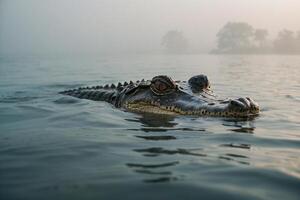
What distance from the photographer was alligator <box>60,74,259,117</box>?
714 centimetres

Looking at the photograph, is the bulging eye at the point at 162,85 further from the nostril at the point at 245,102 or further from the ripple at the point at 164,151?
the ripple at the point at 164,151

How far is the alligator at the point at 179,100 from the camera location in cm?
714

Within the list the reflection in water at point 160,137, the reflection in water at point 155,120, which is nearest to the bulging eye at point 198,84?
the reflection in water at point 155,120

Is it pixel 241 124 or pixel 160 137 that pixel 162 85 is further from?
pixel 160 137

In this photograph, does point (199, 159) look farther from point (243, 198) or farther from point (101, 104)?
point (101, 104)

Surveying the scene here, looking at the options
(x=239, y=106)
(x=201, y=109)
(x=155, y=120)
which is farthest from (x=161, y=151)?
(x=201, y=109)

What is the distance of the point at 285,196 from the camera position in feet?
10.6

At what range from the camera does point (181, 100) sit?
26.2 ft

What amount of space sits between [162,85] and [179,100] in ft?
1.70

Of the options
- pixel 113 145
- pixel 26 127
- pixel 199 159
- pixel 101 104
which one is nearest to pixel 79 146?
pixel 113 145

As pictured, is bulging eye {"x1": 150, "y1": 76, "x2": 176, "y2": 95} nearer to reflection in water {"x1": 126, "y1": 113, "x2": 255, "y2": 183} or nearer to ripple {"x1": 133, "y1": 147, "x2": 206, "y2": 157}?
reflection in water {"x1": 126, "y1": 113, "x2": 255, "y2": 183}

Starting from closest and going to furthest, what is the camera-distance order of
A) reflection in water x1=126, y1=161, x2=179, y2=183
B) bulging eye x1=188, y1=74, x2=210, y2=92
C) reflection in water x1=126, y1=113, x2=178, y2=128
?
reflection in water x1=126, y1=161, x2=179, y2=183, reflection in water x1=126, y1=113, x2=178, y2=128, bulging eye x1=188, y1=74, x2=210, y2=92

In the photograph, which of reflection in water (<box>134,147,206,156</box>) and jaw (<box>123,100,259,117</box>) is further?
jaw (<box>123,100,259,117</box>)

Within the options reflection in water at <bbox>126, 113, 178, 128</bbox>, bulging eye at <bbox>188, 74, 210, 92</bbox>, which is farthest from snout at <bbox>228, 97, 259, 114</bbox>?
bulging eye at <bbox>188, 74, 210, 92</bbox>
